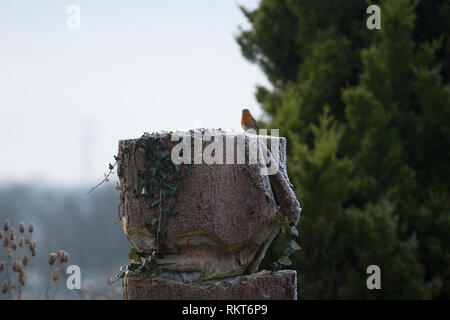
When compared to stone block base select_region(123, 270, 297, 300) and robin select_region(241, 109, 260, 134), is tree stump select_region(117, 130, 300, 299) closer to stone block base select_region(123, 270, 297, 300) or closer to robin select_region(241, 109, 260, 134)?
stone block base select_region(123, 270, 297, 300)

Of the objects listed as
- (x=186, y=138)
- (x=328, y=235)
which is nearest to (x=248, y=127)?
(x=186, y=138)

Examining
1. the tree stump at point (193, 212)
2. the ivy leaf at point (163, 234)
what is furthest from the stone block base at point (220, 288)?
the ivy leaf at point (163, 234)

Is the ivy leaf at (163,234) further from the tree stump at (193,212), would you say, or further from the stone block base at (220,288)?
the stone block base at (220,288)

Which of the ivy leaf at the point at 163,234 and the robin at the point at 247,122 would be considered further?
the robin at the point at 247,122

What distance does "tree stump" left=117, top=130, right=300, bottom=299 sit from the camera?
7.02 feet

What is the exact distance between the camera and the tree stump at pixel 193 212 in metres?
2.14

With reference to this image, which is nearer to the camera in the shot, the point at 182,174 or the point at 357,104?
the point at 182,174

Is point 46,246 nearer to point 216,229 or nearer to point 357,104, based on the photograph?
point 357,104

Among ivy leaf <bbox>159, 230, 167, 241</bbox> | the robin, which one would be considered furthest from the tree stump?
the robin

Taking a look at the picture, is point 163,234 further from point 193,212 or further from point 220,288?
point 220,288

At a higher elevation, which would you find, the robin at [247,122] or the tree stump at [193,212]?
the robin at [247,122]

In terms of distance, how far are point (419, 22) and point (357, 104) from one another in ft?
5.84

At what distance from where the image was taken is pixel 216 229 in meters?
2.14

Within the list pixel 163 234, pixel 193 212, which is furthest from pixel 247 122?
pixel 163 234
